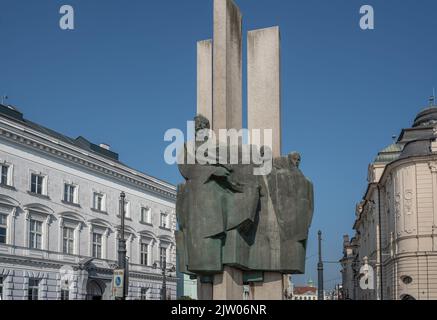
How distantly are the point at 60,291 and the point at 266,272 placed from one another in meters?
30.7

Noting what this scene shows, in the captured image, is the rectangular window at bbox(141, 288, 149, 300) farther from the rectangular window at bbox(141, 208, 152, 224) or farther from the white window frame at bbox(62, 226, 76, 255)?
the white window frame at bbox(62, 226, 76, 255)

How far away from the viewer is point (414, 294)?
4147 centimetres

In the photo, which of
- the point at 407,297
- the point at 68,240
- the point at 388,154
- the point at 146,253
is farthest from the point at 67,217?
the point at 388,154

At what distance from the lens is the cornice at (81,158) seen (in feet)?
118

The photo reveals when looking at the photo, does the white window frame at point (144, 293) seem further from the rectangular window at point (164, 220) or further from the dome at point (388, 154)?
the dome at point (388, 154)

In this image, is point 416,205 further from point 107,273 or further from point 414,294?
point 107,273

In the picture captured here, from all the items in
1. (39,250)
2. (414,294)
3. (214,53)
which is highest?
(214,53)

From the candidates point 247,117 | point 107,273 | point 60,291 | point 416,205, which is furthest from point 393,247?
point 247,117

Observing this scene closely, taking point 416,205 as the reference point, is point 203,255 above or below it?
below

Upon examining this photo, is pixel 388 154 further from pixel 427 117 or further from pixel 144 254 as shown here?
pixel 144 254

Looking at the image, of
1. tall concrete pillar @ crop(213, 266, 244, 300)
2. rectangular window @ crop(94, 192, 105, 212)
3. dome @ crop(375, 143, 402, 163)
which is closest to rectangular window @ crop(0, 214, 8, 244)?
rectangular window @ crop(94, 192, 105, 212)

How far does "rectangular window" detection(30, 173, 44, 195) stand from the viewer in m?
37.8

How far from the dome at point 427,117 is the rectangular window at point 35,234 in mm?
28881

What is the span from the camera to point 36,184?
3822 cm
